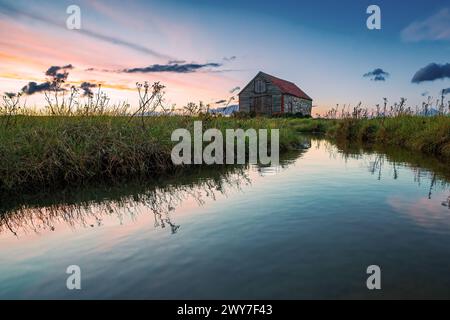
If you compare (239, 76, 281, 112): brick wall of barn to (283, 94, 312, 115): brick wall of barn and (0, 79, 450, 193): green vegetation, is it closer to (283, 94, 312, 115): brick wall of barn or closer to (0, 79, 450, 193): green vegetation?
(283, 94, 312, 115): brick wall of barn

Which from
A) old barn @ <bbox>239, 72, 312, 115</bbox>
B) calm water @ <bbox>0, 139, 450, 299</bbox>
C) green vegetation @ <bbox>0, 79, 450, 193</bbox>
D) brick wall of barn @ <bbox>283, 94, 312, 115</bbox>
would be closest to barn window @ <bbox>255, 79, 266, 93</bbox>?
old barn @ <bbox>239, 72, 312, 115</bbox>

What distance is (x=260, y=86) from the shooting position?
4566 centimetres

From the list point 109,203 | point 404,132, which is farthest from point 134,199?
point 404,132

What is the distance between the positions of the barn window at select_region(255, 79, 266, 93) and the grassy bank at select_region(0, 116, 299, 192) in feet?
116

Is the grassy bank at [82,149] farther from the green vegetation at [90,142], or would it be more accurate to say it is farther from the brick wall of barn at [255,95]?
the brick wall of barn at [255,95]

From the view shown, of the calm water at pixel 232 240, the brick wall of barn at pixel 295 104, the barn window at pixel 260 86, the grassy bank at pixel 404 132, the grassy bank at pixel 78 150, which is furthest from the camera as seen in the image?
the brick wall of barn at pixel 295 104

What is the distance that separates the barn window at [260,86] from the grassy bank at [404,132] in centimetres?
1787

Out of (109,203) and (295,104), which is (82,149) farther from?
(295,104)

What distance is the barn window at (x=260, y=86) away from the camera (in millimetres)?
45406

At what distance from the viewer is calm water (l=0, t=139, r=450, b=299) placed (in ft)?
12.1

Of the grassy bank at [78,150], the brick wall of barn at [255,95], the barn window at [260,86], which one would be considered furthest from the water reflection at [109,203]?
the barn window at [260,86]

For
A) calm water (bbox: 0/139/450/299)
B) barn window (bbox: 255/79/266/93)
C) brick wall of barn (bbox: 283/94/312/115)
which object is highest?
barn window (bbox: 255/79/266/93)

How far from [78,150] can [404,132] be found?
1678 cm
